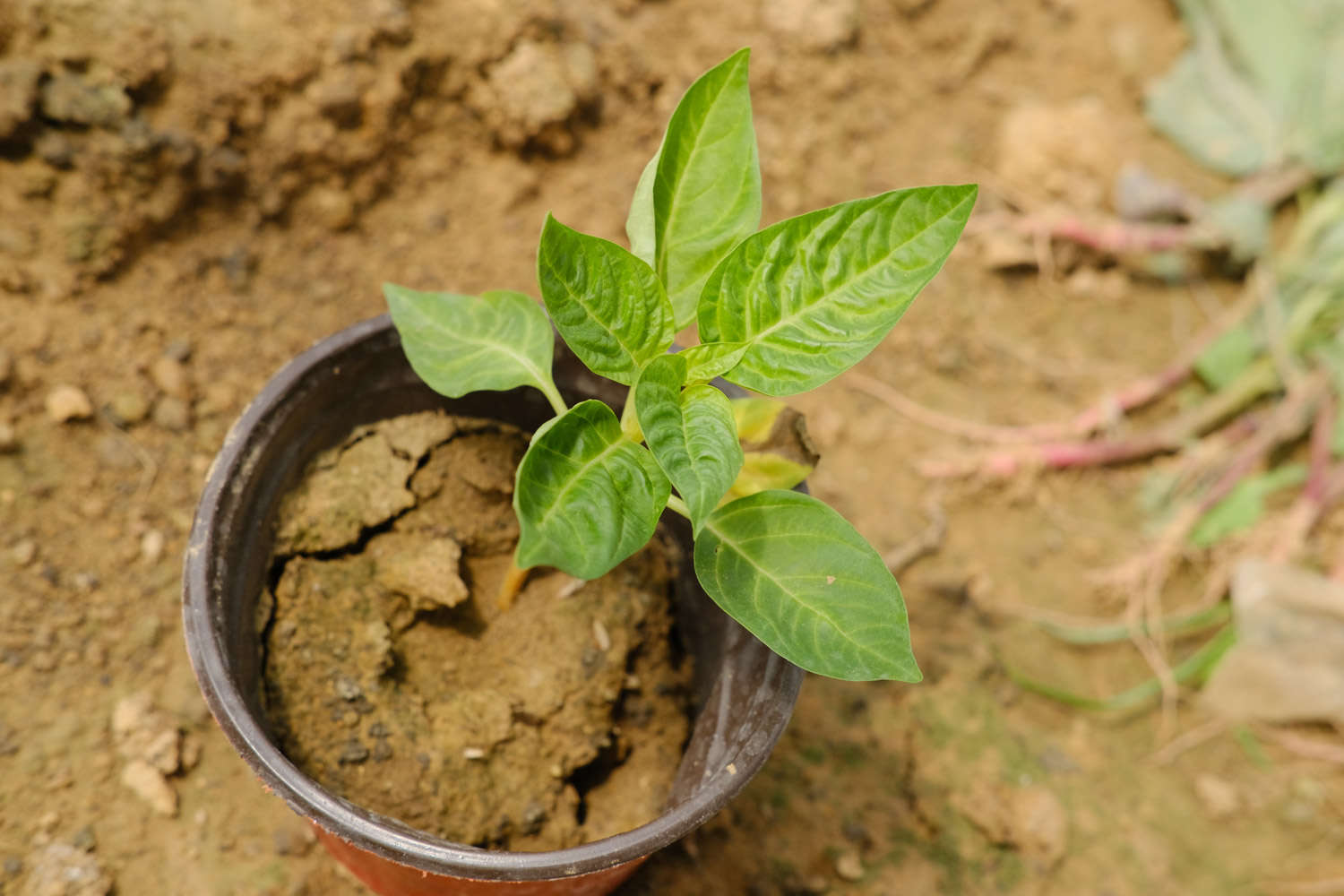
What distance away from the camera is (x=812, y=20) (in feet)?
7.71

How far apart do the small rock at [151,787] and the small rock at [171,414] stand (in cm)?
58

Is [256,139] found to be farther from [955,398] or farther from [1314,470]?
[1314,470]

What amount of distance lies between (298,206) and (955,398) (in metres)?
1.61

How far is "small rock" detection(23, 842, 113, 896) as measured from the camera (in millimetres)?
1326

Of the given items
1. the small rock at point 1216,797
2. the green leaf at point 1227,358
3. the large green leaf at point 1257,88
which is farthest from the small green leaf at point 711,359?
the large green leaf at point 1257,88

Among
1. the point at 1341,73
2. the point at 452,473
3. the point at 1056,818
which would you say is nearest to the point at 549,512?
the point at 452,473

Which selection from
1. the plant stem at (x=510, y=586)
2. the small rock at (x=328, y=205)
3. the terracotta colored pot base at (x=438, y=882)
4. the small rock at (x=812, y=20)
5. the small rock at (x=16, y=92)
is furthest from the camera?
the small rock at (x=812, y=20)

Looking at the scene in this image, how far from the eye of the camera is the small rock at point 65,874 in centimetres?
133

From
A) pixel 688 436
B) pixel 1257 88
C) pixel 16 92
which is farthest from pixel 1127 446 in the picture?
pixel 16 92

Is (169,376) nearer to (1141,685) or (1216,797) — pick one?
(1141,685)

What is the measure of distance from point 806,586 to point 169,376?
1255 millimetres

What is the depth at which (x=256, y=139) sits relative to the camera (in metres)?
1.80

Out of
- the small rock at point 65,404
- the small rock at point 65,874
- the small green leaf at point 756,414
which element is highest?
the small green leaf at point 756,414

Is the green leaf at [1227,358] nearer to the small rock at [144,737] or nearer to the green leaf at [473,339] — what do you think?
the green leaf at [473,339]
